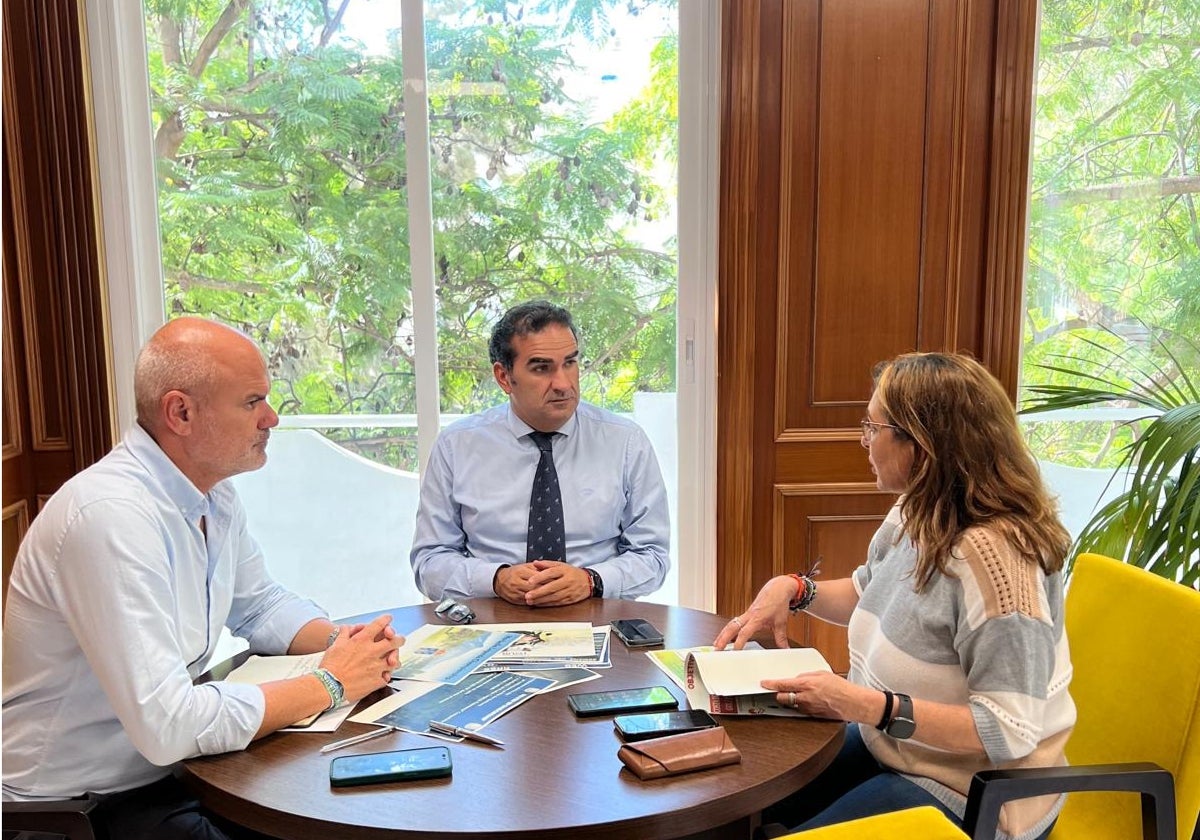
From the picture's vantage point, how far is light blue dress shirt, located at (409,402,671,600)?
2209 mm

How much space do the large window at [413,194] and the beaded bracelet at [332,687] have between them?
1651mm

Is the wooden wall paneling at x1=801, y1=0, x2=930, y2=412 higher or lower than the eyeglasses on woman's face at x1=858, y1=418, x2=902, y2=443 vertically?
higher

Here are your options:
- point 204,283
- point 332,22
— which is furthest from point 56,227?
point 332,22

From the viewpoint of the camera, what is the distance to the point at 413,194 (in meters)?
2.96

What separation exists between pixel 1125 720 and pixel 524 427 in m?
1.40

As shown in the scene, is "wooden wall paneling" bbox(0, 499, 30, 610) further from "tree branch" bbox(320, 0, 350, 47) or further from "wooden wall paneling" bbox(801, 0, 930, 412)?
"wooden wall paneling" bbox(801, 0, 930, 412)

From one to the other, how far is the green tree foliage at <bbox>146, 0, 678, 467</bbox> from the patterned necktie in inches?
34.9

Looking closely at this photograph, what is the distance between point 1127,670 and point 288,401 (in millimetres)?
2524

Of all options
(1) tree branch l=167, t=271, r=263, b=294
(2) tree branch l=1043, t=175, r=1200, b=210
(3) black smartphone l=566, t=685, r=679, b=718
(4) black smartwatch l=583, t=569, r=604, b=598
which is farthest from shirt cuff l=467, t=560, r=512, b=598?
(2) tree branch l=1043, t=175, r=1200, b=210

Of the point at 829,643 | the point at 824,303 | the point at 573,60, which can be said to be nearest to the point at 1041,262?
the point at 824,303

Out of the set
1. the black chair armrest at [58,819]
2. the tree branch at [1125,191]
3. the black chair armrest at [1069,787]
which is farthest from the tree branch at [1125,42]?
the black chair armrest at [58,819]

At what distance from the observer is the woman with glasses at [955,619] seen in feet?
4.45

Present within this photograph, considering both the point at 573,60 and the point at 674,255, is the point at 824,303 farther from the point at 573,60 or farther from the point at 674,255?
the point at 573,60

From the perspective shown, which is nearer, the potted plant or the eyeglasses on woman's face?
the eyeglasses on woman's face
